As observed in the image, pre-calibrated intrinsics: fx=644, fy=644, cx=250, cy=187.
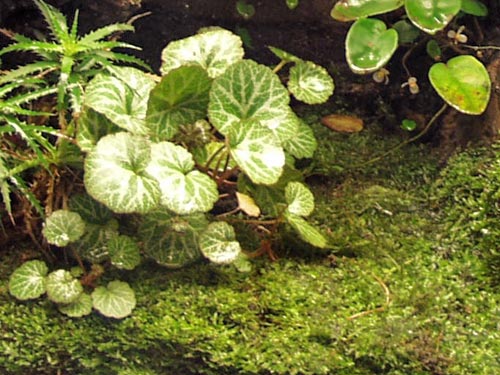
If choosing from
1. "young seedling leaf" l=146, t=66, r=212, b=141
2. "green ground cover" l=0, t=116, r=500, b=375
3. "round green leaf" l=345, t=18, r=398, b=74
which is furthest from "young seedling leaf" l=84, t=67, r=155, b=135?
"round green leaf" l=345, t=18, r=398, b=74

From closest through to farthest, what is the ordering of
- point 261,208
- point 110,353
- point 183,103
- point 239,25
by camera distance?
1. point 110,353
2. point 183,103
3. point 261,208
4. point 239,25

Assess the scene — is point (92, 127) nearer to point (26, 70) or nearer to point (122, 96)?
point (122, 96)

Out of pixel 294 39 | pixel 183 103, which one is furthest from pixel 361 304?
pixel 294 39

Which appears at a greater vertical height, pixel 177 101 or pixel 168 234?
pixel 177 101

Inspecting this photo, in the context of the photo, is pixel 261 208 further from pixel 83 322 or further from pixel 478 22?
pixel 478 22

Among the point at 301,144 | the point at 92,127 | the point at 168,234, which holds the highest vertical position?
the point at 92,127

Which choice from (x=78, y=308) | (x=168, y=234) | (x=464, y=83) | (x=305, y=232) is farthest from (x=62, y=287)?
(x=464, y=83)
